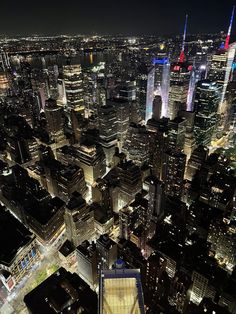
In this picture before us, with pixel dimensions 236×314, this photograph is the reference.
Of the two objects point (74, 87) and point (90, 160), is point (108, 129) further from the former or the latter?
point (74, 87)

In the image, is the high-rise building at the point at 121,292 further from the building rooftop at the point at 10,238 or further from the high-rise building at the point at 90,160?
the high-rise building at the point at 90,160

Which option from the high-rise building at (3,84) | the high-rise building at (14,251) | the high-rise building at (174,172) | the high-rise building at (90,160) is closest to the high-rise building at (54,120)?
the high-rise building at (90,160)

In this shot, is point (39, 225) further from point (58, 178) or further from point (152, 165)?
point (152, 165)

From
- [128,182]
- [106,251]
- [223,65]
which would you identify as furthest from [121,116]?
[106,251]

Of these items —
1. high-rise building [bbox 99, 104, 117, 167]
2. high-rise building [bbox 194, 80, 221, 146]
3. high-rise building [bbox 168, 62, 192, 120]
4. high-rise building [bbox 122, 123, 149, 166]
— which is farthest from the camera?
high-rise building [bbox 168, 62, 192, 120]

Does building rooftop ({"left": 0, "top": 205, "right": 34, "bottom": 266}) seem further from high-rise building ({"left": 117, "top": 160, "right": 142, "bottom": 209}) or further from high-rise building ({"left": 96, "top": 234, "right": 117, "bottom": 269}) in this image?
high-rise building ({"left": 117, "top": 160, "right": 142, "bottom": 209})

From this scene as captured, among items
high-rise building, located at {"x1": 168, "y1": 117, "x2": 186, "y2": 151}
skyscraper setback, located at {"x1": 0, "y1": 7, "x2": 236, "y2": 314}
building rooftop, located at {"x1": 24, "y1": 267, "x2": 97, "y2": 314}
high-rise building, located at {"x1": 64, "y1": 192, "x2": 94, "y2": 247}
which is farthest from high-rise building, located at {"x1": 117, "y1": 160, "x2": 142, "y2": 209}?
building rooftop, located at {"x1": 24, "y1": 267, "x2": 97, "y2": 314}

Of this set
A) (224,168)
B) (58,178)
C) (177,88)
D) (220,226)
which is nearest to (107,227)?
(58,178)
